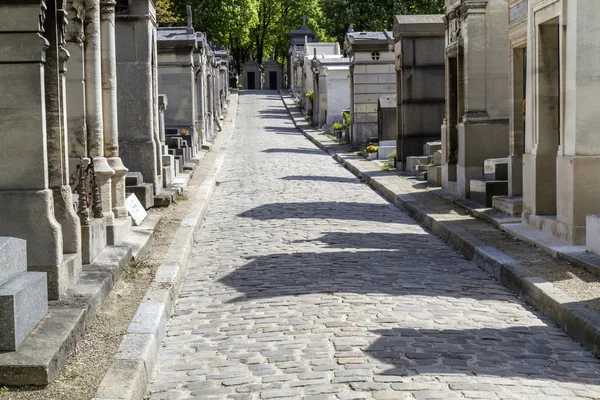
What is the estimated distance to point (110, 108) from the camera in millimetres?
11117

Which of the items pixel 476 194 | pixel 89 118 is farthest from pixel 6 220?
pixel 476 194

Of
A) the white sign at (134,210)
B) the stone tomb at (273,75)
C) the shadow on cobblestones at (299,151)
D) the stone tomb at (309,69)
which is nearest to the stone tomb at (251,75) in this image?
the stone tomb at (273,75)

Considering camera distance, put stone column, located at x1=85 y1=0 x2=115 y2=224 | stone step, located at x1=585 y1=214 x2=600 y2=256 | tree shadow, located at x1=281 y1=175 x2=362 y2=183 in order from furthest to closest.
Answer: tree shadow, located at x1=281 y1=175 x2=362 y2=183 < stone column, located at x1=85 y1=0 x2=115 y2=224 < stone step, located at x1=585 y1=214 x2=600 y2=256

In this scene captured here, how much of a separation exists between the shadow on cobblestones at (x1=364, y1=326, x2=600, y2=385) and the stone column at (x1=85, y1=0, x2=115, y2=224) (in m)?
4.42

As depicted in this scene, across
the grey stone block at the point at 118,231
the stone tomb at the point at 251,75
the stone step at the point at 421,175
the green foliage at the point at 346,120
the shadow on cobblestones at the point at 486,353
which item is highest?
the stone tomb at the point at 251,75

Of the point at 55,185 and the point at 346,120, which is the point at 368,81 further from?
the point at 55,185

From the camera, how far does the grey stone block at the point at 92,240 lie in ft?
27.6

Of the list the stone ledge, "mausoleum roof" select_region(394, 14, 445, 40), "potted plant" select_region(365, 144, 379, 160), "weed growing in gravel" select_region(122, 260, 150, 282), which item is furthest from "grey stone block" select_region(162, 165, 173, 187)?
"potted plant" select_region(365, 144, 379, 160)

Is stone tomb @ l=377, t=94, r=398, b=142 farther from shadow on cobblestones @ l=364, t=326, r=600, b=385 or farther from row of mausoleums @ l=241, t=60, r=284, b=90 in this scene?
row of mausoleums @ l=241, t=60, r=284, b=90

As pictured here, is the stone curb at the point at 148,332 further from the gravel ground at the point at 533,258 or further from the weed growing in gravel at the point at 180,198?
the weed growing in gravel at the point at 180,198

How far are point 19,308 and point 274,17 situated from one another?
86.2 m

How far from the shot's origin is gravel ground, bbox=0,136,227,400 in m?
5.14

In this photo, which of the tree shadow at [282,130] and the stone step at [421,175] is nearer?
the stone step at [421,175]

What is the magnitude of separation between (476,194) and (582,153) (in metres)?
4.84
